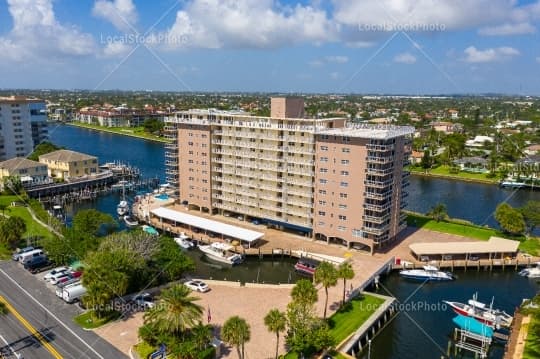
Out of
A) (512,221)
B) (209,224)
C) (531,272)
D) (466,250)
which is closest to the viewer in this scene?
(531,272)

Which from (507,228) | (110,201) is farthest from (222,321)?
(110,201)

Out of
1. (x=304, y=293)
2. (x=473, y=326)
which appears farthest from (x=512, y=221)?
(x=304, y=293)

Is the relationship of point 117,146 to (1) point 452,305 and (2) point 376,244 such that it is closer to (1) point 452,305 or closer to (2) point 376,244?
(2) point 376,244

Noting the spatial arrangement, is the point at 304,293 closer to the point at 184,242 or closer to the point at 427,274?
the point at 427,274

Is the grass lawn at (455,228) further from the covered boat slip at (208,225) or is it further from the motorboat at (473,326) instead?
the covered boat slip at (208,225)

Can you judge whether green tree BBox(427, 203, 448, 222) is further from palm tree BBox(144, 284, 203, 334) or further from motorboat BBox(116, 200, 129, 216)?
motorboat BBox(116, 200, 129, 216)

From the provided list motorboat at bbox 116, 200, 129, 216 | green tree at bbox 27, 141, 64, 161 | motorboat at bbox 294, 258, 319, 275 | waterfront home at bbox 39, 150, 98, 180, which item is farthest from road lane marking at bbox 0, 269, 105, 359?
green tree at bbox 27, 141, 64, 161
